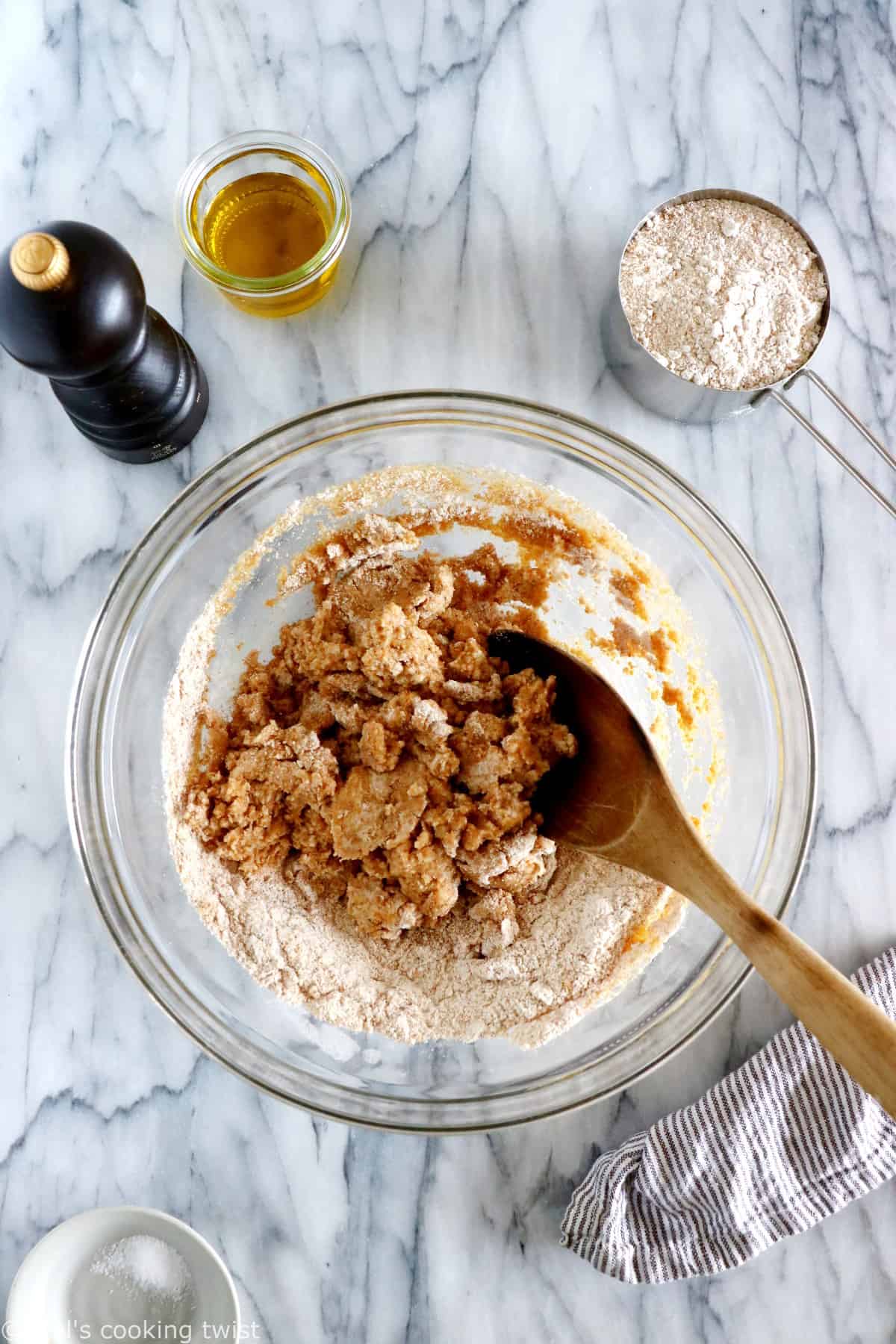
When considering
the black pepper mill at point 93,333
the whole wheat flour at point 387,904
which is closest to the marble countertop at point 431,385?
the black pepper mill at point 93,333

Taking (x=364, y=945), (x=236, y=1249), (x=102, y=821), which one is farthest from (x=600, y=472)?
(x=236, y=1249)

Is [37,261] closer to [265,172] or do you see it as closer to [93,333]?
[93,333]

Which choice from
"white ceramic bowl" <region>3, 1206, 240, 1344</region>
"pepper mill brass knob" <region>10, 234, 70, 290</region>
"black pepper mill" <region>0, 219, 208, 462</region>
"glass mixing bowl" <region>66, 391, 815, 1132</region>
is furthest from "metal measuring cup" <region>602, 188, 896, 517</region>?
"white ceramic bowl" <region>3, 1206, 240, 1344</region>

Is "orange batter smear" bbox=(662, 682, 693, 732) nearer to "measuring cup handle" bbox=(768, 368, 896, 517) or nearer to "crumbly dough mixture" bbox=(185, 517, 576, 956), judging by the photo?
"crumbly dough mixture" bbox=(185, 517, 576, 956)

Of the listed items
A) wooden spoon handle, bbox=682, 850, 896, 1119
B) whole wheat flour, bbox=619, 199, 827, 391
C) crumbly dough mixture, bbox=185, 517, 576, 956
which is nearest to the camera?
wooden spoon handle, bbox=682, 850, 896, 1119

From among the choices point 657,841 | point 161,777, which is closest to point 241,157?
point 161,777

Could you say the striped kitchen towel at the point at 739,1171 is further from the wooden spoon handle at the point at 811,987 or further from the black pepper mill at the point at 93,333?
the black pepper mill at the point at 93,333

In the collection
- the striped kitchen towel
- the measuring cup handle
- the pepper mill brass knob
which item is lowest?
the striped kitchen towel
